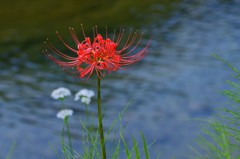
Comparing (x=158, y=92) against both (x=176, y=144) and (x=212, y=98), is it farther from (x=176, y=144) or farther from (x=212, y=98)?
(x=176, y=144)

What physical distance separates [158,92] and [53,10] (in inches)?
143

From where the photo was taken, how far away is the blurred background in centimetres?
499

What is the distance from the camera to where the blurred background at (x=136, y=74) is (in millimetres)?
4992

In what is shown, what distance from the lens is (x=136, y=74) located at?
6.11 m

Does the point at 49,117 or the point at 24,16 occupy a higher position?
the point at 24,16

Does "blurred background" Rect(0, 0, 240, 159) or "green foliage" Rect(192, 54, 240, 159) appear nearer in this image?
"green foliage" Rect(192, 54, 240, 159)

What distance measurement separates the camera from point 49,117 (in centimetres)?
529

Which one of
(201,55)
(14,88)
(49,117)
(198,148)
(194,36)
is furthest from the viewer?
(194,36)

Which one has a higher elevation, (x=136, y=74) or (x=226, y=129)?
(x=226, y=129)

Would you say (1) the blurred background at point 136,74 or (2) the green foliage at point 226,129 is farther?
(1) the blurred background at point 136,74

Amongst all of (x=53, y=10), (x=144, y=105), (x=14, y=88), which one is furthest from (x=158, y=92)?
(x=53, y=10)

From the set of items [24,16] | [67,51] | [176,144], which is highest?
[24,16]

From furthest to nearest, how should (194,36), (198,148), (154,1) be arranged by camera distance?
(154,1)
(194,36)
(198,148)

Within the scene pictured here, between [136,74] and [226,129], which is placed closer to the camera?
[226,129]
